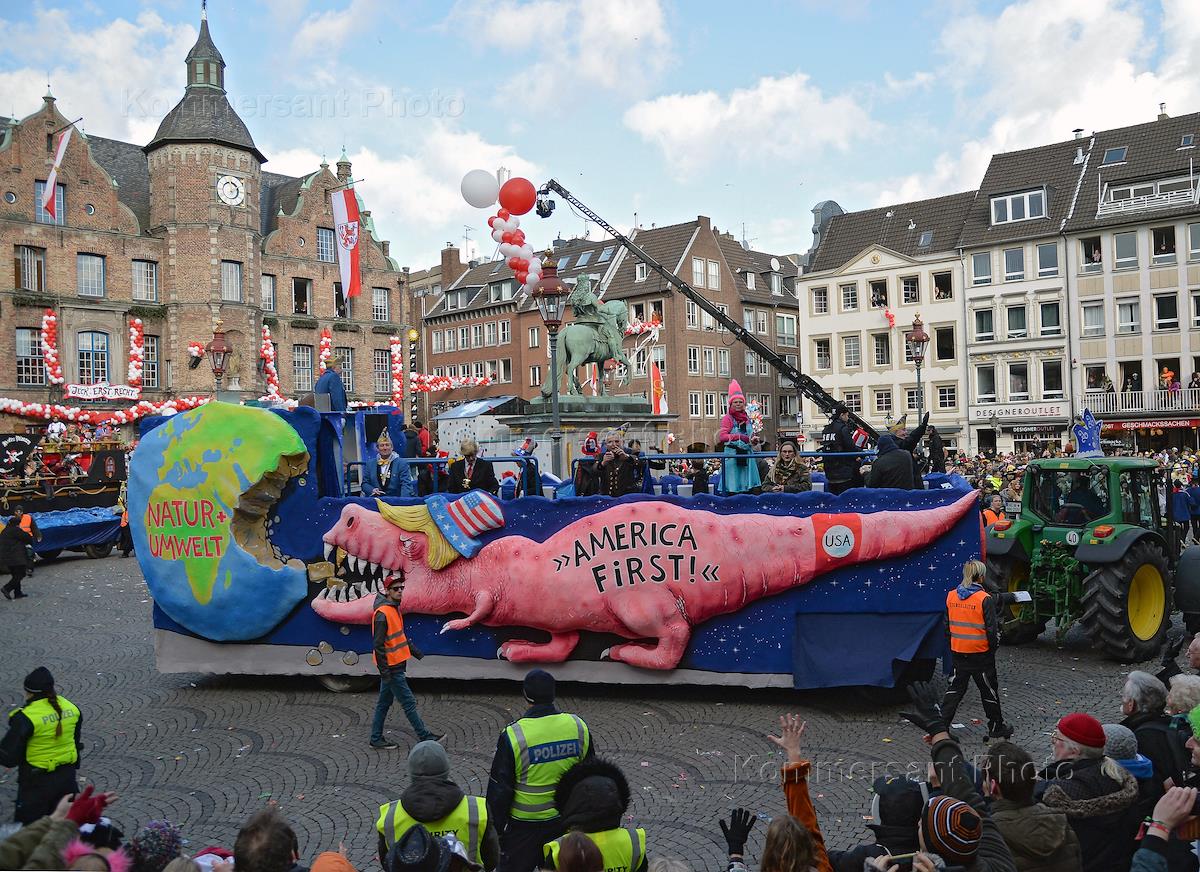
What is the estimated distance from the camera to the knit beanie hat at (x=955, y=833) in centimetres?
350

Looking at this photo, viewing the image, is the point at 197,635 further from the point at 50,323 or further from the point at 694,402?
the point at 694,402

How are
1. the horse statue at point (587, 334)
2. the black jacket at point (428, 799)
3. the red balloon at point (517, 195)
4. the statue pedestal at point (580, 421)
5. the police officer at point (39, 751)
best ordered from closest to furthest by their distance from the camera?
the black jacket at point (428, 799)
the police officer at point (39, 751)
the red balloon at point (517, 195)
the statue pedestal at point (580, 421)
the horse statue at point (587, 334)

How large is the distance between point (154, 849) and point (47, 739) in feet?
9.86

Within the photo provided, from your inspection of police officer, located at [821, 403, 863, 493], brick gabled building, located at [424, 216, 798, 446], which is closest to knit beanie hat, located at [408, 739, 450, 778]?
police officer, located at [821, 403, 863, 493]

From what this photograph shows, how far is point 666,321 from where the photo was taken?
54.8 m

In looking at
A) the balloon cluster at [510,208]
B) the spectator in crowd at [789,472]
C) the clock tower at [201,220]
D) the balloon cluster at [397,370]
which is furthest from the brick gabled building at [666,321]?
the spectator in crowd at [789,472]

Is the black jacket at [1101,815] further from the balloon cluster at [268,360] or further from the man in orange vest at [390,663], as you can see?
the balloon cluster at [268,360]

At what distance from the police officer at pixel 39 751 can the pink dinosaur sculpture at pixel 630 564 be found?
4044mm

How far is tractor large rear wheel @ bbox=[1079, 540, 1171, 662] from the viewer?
33.8 feet

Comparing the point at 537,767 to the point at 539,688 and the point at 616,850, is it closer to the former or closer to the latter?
the point at 539,688

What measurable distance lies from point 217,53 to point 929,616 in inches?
1844

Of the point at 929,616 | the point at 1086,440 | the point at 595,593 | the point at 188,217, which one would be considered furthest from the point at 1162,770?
the point at 188,217

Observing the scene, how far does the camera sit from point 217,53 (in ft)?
150

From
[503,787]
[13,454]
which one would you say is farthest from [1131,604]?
[13,454]
